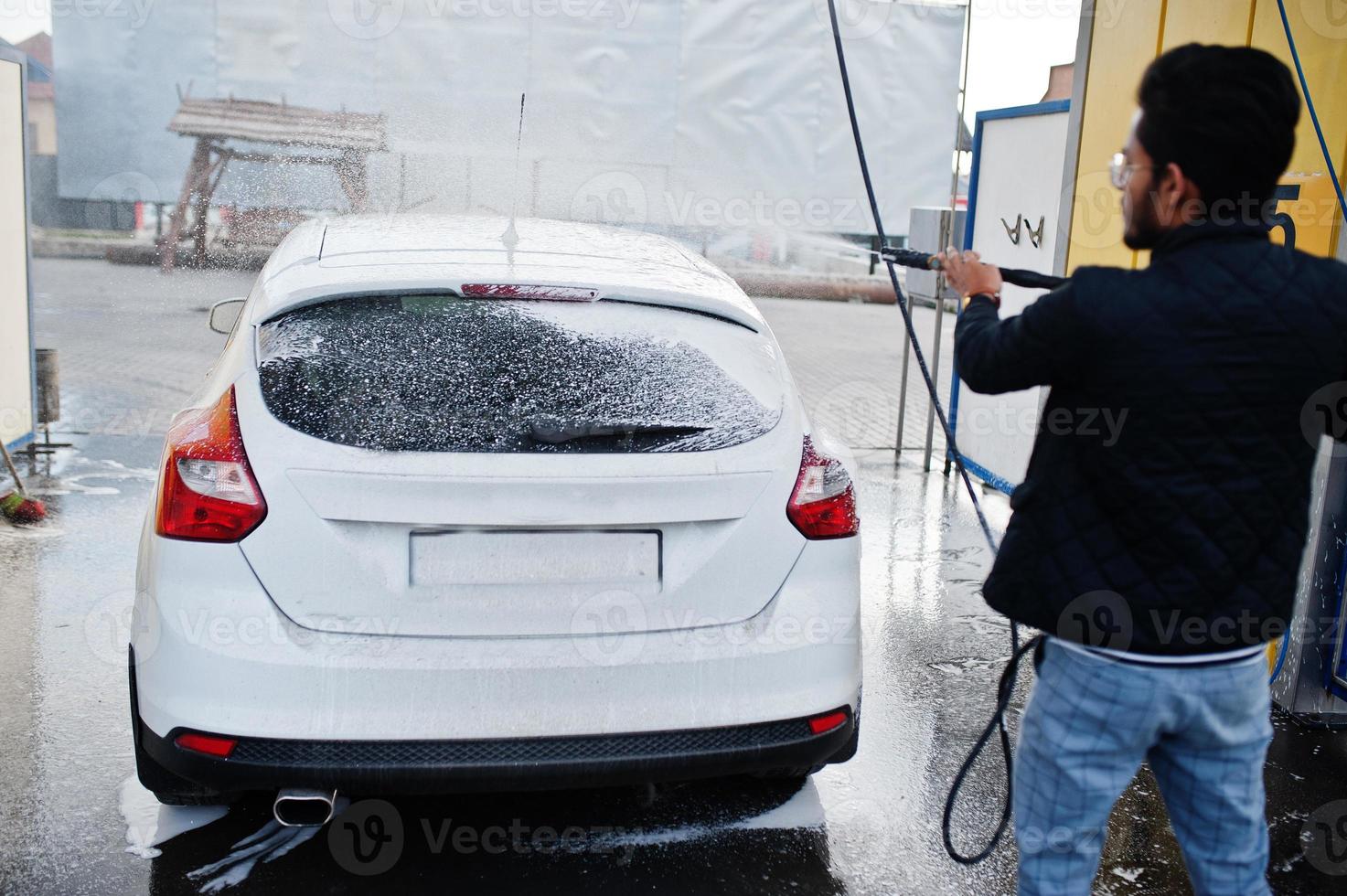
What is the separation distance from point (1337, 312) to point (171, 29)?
1075 cm

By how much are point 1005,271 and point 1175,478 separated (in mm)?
626

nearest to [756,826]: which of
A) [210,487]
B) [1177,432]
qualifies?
[210,487]

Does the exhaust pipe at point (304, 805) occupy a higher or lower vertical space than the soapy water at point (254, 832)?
higher

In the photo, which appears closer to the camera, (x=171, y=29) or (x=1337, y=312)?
(x=1337, y=312)

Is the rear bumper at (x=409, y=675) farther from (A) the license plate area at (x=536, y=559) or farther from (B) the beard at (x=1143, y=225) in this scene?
(B) the beard at (x=1143, y=225)

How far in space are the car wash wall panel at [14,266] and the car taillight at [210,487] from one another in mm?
5191

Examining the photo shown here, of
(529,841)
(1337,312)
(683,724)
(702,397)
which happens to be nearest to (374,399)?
(702,397)

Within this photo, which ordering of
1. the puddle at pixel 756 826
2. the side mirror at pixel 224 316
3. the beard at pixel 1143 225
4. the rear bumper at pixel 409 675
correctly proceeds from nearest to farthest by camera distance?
the beard at pixel 1143 225 → the rear bumper at pixel 409 675 → the puddle at pixel 756 826 → the side mirror at pixel 224 316

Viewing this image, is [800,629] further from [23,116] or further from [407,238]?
[23,116]

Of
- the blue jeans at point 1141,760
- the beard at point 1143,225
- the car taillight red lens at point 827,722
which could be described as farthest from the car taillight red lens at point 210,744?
the beard at point 1143,225

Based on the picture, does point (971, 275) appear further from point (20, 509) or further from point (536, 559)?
point (20, 509)

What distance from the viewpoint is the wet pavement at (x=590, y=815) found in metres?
3.24

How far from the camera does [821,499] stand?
10.5 ft

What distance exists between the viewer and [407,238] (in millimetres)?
3684
